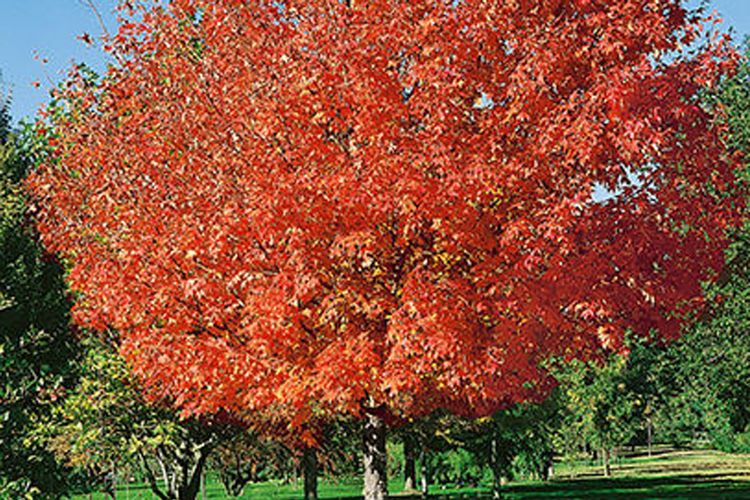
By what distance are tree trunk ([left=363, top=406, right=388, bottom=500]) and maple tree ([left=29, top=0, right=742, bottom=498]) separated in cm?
235

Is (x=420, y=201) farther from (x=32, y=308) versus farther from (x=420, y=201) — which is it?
(x=32, y=308)

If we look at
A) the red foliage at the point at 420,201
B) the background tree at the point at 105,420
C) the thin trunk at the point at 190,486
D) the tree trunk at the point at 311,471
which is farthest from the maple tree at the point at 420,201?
the tree trunk at the point at 311,471

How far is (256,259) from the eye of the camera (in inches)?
489

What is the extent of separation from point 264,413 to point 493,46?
9701 mm

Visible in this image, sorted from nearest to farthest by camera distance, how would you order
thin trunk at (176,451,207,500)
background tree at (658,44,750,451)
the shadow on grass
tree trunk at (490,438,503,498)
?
1. thin trunk at (176,451,207,500)
2. background tree at (658,44,750,451)
3. the shadow on grass
4. tree trunk at (490,438,503,498)

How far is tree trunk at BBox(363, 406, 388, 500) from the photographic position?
15828 millimetres

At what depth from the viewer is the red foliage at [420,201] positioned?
11570 mm

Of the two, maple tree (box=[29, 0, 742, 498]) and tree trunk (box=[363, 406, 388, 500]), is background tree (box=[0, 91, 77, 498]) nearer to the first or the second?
maple tree (box=[29, 0, 742, 498])

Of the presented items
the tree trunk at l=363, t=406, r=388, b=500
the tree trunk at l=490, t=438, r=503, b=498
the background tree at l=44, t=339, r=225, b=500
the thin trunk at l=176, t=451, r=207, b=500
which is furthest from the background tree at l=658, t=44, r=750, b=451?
the background tree at l=44, t=339, r=225, b=500

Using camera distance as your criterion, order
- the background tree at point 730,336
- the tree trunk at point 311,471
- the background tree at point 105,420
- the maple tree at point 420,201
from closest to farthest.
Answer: the maple tree at point 420,201 → the background tree at point 105,420 → the tree trunk at point 311,471 → the background tree at point 730,336

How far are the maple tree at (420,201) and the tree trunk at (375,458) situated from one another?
7.70 ft

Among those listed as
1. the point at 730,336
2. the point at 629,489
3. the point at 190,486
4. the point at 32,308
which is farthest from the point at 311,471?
the point at 629,489

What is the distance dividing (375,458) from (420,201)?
21.2ft

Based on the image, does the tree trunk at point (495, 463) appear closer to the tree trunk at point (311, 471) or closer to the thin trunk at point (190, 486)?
the tree trunk at point (311, 471)
